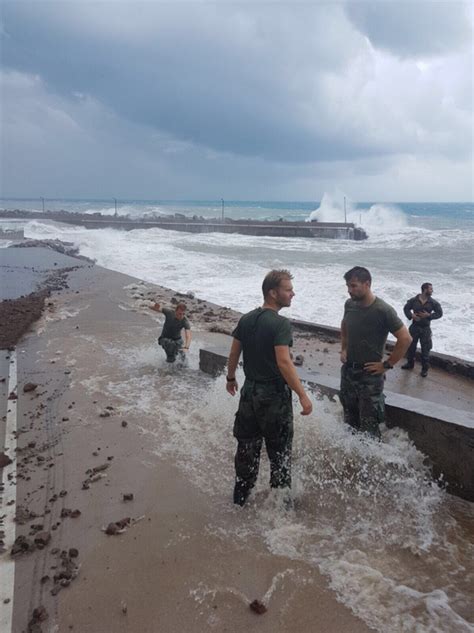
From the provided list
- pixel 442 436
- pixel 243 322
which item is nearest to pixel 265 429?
pixel 243 322

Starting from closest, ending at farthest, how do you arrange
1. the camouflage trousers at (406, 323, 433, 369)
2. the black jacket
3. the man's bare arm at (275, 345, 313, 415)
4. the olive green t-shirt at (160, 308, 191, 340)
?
1. the man's bare arm at (275, 345, 313, 415)
2. the olive green t-shirt at (160, 308, 191, 340)
3. the black jacket
4. the camouflage trousers at (406, 323, 433, 369)

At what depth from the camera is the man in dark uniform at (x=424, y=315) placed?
7.44 meters

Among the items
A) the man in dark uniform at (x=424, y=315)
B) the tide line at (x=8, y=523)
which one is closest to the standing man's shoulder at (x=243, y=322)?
the tide line at (x=8, y=523)

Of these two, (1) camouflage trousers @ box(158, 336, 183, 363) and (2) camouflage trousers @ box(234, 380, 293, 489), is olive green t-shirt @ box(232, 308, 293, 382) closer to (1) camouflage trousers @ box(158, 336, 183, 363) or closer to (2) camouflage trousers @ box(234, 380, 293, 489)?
(2) camouflage trousers @ box(234, 380, 293, 489)

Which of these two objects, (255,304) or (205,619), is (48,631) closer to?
(205,619)

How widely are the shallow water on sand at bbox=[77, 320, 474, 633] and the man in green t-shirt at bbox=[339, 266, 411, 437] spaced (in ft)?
1.15

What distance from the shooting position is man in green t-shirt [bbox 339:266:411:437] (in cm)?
400

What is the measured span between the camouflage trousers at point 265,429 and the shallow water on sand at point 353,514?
0.24 m

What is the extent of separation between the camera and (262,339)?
11.2ft

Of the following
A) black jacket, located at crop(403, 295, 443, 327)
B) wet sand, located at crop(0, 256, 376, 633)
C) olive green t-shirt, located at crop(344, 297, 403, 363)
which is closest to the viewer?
wet sand, located at crop(0, 256, 376, 633)

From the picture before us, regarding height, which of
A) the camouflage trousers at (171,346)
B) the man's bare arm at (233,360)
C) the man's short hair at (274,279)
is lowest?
the camouflage trousers at (171,346)

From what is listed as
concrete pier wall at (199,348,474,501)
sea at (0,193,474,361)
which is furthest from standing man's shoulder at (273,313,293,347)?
sea at (0,193,474,361)

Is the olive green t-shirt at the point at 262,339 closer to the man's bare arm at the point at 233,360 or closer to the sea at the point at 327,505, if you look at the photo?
the man's bare arm at the point at 233,360

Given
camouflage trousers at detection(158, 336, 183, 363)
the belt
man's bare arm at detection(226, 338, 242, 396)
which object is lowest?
camouflage trousers at detection(158, 336, 183, 363)
